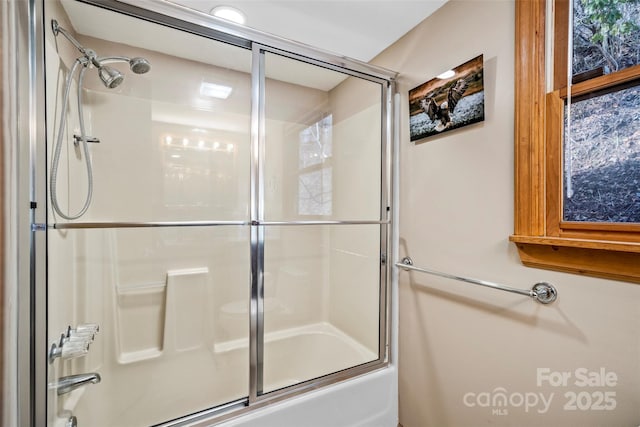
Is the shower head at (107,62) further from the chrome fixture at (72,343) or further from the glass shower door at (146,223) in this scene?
the chrome fixture at (72,343)

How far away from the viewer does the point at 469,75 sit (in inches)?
50.1

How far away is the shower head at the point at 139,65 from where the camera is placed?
150 centimetres

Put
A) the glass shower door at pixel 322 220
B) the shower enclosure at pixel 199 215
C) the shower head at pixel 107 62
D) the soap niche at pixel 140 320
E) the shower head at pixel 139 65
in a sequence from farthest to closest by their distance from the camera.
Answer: the glass shower door at pixel 322 220
the soap niche at pixel 140 320
the shower head at pixel 139 65
the shower head at pixel 107 62
the shower enclosure at pixel 199 215

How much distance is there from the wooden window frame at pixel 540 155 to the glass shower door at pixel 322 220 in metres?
0.77

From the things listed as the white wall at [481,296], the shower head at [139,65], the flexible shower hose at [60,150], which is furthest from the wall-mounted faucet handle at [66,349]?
the white wall at [481,296]

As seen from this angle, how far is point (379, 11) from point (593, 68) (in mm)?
959

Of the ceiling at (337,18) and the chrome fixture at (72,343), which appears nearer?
the chrome fixture at (72,343)

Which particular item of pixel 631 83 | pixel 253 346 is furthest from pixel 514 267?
pixel 253 346

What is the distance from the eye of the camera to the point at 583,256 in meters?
0.92

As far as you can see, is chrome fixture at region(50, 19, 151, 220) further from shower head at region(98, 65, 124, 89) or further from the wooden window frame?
the wooden window frame

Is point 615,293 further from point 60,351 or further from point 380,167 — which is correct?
point 60,351

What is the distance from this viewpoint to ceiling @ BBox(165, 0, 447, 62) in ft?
4.57

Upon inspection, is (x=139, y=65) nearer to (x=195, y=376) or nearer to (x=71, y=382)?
(x=71, y=382)

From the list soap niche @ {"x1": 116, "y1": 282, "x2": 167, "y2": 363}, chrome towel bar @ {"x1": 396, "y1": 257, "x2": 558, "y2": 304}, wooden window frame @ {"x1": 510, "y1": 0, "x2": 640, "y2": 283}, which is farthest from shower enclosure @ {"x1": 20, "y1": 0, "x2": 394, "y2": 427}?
wooden window frame @ {"x1": 510, "y1": 0, "x2": 640, "y2": 283}
